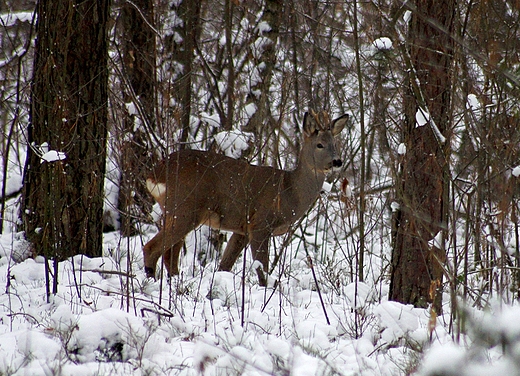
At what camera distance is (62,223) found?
642 centimetres

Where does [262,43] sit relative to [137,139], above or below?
above

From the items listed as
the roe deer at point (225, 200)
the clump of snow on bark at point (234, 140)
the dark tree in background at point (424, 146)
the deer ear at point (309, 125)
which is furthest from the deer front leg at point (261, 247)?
the dark tree in background at point (424, 146)

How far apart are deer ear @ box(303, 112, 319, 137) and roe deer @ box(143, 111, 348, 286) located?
0.04ft

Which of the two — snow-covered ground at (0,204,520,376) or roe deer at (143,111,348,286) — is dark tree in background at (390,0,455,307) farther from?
roe deer at (143,111,348,286)

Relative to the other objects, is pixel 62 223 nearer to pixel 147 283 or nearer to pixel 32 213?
pixel 32 213

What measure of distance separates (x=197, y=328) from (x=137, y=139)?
16.9ft

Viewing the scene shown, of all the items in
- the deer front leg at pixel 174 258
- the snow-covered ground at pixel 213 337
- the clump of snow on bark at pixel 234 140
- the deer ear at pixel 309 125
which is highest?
the deer ear at pixel 309 125

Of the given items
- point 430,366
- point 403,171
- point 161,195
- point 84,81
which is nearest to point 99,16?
point 84,81

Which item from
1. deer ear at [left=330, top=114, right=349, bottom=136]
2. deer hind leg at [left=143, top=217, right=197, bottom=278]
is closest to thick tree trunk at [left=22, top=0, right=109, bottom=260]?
deer hind leg at [left=143, top=217, right=197, bottom=278]

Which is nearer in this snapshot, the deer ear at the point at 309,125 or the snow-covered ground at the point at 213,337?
the snow-covered ground at the point at 213,337

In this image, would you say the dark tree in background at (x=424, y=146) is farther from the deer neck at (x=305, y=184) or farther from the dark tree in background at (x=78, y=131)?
the dark tree in background at (x=78, y=131)

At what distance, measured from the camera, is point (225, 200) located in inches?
289

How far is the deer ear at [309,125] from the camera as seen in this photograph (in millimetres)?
7716

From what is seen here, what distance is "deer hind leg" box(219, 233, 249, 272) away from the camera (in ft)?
24.2
